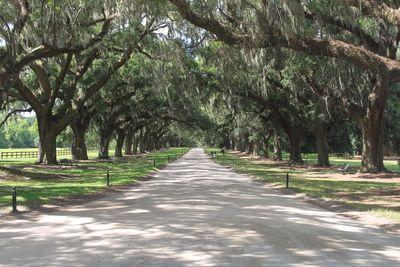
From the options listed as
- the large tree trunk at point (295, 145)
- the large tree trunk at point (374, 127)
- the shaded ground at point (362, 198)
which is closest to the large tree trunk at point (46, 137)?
the shaded ground at point (362, 198)

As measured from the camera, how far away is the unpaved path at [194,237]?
24.6 feet

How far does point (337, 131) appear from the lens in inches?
1719

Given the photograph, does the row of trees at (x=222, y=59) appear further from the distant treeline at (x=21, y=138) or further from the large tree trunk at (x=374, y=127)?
the distant treeline at (x=21, y=138)

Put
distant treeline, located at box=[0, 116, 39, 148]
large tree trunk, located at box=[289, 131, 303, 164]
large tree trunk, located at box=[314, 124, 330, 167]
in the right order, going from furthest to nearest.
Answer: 1. distant treeline, located at box=[0, 116, 39, 148]
2. large tree trunk, located at box=[289, 131, 303, 164]
3. large tree trunk, located at box=[314, 124, 330, 167]

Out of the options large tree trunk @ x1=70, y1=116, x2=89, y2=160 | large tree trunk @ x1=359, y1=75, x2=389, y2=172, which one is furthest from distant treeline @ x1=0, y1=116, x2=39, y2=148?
large tree trunk @ x1=359, y1=75, x2=389, y2=172

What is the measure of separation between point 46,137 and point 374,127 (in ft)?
65.1

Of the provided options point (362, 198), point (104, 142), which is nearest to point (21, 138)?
point (104, 142)

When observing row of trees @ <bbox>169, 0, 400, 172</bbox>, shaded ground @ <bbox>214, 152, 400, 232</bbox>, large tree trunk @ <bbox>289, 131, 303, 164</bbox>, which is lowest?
shaded ground @ <bbox>214, 152, 400, 232</bbox>

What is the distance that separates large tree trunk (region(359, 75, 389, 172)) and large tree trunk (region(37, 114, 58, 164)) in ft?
62.0

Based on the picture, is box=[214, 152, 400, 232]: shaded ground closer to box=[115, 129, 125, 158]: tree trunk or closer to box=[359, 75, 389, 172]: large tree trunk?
box=[359, 75, 389, 172]: large tree trunk

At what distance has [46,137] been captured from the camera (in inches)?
1304

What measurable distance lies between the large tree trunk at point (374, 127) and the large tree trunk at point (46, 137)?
18.9 metres

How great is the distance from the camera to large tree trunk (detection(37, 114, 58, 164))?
32656mm

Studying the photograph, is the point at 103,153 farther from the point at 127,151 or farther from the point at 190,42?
the point at 190,42
